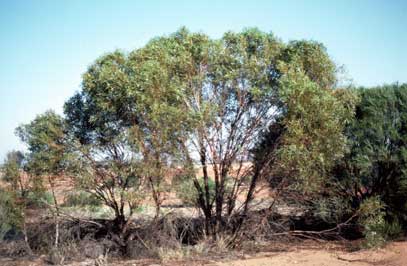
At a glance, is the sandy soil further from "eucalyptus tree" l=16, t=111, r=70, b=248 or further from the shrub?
"eucalyptus tree" l=16, t=111, r=70, b=248

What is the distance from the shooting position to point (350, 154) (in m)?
14.1

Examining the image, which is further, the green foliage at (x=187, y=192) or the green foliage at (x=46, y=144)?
the green foliage at (x=46, y=144)

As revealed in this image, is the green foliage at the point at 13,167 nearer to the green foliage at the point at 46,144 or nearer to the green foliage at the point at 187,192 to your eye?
the green foliage at the point at 46,144

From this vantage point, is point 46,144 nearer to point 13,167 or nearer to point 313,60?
point 13,167

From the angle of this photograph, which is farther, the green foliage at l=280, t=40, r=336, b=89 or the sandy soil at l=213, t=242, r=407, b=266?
the green foliage at l=280, t=40, r=336, b=89

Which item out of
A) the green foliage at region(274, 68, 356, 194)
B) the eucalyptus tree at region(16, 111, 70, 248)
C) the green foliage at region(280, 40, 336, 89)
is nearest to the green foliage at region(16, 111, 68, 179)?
the eucalyptus tree at region(16, 111, 70, 248)

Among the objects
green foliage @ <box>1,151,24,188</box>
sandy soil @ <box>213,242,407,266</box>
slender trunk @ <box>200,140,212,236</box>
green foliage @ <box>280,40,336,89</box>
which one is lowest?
sandy soil @ <box>213,242,407,266</box>

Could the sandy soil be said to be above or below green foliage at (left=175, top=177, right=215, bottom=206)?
below

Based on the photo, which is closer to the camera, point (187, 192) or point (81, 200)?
point (187, 192)

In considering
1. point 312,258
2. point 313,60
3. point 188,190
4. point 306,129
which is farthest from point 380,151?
point 188,190

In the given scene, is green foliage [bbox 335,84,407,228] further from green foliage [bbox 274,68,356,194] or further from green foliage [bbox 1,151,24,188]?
green foliage [bbox 1,151,24,188]

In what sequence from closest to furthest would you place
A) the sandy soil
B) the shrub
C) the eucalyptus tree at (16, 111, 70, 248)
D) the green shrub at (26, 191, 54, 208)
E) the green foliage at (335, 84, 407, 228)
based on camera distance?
the sandy soil, the eucalyptus tree at (16, 111, 70, 248), the green foliage at (335, 84, 407, 228), the shrub, the green shrub at (26, 191, 54, 208)

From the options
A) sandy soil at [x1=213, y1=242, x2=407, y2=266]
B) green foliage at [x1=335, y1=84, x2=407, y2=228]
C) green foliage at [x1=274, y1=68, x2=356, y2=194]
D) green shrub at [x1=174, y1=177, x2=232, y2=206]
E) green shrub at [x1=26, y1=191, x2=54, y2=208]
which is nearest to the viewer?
sandy soil at [x1=213, y1=242, x2=407, y2=266]

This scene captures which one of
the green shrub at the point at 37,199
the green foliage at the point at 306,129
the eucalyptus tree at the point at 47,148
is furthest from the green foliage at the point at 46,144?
the green foliage at the point at 306,129
